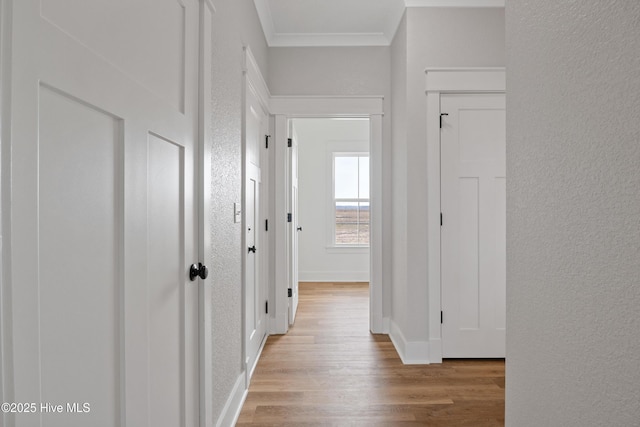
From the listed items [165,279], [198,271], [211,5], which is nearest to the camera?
[165,279]

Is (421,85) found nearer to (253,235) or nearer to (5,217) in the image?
(253,235)

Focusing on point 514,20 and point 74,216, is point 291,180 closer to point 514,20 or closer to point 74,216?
point 514,20

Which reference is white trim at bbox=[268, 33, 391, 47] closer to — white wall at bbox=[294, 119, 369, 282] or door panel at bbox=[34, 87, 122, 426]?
white wall at bbox=[294, 119, 369, 282]

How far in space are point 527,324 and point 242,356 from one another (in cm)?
162

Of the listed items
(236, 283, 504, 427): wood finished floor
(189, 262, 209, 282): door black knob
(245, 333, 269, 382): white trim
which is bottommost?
(236, 283, 504, 427): wood finished floor

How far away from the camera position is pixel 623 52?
68cm

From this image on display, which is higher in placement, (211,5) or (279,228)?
(211,5)

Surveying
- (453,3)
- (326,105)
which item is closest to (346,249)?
(326,105)

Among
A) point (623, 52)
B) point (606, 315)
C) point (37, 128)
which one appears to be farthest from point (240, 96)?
point (606, 315)

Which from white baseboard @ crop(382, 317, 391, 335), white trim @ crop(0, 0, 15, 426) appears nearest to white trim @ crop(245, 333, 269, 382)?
white baseboard @ crop(382, 317, 391, 335)

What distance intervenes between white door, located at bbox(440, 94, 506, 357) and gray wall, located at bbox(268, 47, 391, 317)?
638mm

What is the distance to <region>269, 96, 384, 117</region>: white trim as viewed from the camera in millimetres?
3178

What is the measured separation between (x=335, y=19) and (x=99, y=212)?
2.71 meters

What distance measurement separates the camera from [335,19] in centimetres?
292
